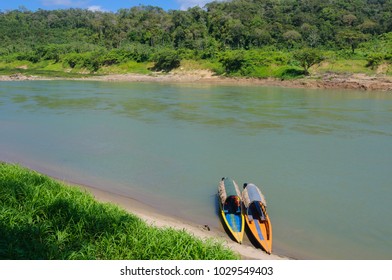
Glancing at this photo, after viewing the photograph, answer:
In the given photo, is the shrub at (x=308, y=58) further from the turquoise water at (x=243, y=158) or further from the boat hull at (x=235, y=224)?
the boat hull at (x=235, y=224)

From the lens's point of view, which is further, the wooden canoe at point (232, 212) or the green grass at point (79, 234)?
the wooden canoe at point (232, 212)

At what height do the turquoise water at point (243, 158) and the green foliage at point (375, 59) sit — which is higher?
the green foliage at point (375, 59)

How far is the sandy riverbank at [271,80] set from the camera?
3531 cm

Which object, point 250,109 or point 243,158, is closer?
point 243,158

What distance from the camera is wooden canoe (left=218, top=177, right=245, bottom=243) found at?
→ 6.50m

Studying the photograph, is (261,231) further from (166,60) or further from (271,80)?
(166,60)

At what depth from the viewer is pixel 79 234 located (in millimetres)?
5180

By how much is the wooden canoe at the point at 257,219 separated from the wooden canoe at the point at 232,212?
5.4 inches

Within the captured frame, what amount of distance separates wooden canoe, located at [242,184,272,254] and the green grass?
1.15 metres

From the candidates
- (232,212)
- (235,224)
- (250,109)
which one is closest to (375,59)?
(250,109)

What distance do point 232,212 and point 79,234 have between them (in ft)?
9.66

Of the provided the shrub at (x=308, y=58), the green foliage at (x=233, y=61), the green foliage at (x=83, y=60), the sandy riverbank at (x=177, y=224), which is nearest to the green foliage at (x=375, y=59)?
the shrub at (x=308, y=58)

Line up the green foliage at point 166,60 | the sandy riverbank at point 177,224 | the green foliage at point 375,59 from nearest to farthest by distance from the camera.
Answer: the sandy riverbank at point 177,224
the green foliage at point 375,59
the green foliage at point 166,60

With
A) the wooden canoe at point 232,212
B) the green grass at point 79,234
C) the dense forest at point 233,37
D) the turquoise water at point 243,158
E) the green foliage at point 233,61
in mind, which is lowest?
the turquoise water at point 243,158
